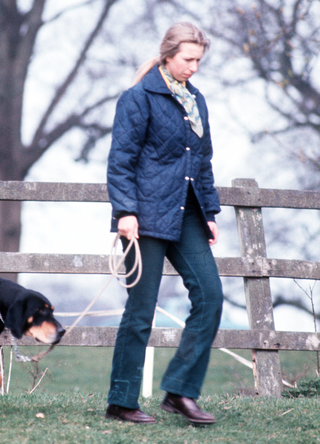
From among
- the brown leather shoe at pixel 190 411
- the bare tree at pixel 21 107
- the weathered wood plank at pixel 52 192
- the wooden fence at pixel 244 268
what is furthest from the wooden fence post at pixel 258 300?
the bare tree at pixel 21 107

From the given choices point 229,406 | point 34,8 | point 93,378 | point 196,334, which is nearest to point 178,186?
point 196,334

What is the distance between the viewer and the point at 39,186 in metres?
3.25

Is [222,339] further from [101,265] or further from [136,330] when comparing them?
[136,330]

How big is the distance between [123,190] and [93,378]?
18.0 ft

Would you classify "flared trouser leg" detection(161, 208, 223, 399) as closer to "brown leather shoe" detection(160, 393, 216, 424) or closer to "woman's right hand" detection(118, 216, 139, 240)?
"brown leather shoe" detection(160, 393, 216, 424)

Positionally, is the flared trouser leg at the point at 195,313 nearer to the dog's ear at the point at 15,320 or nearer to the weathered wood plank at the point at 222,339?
the dog's ear at the point at 15,320

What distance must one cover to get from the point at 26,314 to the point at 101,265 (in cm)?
72

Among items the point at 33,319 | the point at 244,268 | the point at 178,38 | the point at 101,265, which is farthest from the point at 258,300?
the point at 178,38

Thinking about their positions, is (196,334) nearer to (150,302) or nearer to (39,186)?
(150,302)

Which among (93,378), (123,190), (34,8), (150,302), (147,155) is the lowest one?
(93,378)

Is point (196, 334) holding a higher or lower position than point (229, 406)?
higher

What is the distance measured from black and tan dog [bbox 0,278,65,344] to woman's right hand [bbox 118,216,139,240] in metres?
0.73

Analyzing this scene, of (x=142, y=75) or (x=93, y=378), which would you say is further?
(x=93, y=378)

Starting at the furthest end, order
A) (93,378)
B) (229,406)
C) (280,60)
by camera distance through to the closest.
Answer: (280,60) < (93,378) < (229,406)
